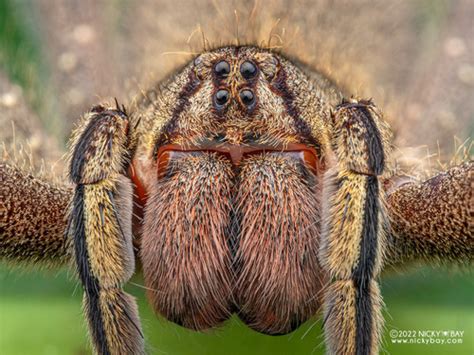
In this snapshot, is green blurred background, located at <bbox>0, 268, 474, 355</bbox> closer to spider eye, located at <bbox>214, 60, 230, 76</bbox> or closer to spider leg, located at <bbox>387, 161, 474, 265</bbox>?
spider leg, located at <bbox>387, 161, 474, 265</bbox>

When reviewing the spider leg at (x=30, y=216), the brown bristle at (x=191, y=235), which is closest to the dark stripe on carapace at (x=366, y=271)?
the brown bristle at (x=191, y=235)

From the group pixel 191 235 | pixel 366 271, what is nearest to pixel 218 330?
pixel 191 235

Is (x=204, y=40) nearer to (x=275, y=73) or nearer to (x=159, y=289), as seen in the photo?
(x=275, y=73)

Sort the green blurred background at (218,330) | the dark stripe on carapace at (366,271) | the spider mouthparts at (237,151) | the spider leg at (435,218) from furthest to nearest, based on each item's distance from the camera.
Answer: the green blurred background at (218,330)
the spider leg at (435,218)
the spider mouthparts at (237,151)
the dark stripe on carapace at (366,271)

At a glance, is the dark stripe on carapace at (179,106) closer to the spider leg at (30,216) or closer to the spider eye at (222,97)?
the spider eye at (222,97)

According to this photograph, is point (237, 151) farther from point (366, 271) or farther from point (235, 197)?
point (366, 271)

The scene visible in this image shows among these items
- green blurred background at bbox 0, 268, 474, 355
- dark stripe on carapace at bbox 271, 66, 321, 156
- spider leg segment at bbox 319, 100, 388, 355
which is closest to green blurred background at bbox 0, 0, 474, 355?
green blurred background at bbox 0, 268, 474, 355
